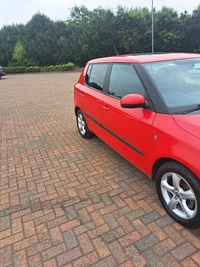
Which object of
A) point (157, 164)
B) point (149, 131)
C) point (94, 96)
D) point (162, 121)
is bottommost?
point (157, 164)

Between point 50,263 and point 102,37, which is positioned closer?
point 50,263

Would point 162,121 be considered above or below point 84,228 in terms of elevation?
above

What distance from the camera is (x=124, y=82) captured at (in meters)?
2.93

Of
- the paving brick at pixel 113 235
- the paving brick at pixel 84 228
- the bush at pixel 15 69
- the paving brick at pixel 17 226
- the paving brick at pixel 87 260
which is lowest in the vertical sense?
the paving brick at pixel 87 260

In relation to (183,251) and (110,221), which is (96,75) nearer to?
(110,221)

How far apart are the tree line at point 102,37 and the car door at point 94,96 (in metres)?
36.2

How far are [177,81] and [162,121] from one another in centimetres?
72

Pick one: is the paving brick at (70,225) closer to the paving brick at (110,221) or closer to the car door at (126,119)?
the paving brick at (110,221)

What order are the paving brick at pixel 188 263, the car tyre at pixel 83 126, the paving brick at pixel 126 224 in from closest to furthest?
the paving brick at pixel 188 263
the paving brick at pixel 126 224
the car tyre at pixel 83 126

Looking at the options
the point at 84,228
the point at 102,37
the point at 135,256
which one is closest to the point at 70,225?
the point at 84,228

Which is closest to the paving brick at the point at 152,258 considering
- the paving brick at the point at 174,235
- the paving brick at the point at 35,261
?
the paving brick at the point at 174,235

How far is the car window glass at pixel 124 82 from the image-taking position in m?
2.64

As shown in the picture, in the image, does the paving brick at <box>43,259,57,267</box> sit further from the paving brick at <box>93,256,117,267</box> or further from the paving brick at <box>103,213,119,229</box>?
the paving brick at <box>103,213,119,229</box>

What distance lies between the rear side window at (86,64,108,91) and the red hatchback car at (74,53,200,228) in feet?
0.61
